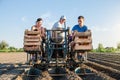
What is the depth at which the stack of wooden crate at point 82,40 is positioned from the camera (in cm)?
1065

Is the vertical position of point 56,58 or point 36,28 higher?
point 36,28

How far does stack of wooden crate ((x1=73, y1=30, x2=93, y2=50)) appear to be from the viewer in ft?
34.9

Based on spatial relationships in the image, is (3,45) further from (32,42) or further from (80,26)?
(32,42)

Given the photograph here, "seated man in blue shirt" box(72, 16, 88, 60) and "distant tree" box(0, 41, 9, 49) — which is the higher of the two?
"distant tree" box(0, 41, 9, 49)

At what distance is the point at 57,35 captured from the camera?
38.5ft

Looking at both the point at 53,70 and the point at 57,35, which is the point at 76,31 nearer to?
the point at 57,35

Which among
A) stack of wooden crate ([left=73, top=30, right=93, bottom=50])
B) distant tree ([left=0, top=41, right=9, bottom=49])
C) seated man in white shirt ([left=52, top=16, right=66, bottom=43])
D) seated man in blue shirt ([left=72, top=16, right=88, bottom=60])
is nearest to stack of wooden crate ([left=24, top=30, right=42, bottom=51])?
seated man in white shirt ([left=52, top=16, right=66, bottom=43])

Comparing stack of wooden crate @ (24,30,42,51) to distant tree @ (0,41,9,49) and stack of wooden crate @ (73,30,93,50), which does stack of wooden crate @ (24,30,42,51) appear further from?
distant tree @ (0,41,9,49)

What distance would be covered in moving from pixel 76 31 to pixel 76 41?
362mm

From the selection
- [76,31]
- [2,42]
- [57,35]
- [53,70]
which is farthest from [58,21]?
[2,42]

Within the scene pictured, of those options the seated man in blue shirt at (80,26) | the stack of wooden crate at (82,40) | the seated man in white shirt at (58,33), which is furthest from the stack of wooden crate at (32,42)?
the seated man in blue shirt at (80,26)

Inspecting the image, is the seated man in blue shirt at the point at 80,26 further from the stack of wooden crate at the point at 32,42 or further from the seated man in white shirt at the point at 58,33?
the stack of wooden crate at the point at 32,42

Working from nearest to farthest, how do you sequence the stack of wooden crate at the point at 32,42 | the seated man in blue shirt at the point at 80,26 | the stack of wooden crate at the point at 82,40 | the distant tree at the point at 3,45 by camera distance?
the stack of wooden crate at the point at 82,40
the stack of wooden crate at the point at 32,42
the seated man in blue shirt at the point at 80,26
the distant tree at the point at 3,45

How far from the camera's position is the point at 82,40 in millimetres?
10664
